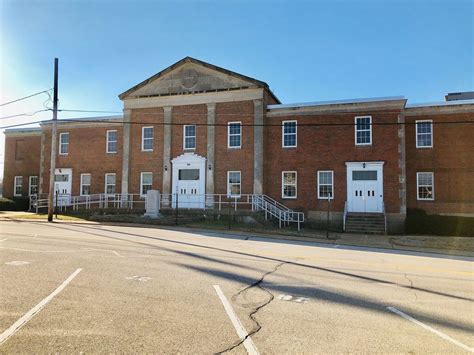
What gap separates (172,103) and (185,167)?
4968 millimetres

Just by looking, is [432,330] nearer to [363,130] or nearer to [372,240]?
[372,240]

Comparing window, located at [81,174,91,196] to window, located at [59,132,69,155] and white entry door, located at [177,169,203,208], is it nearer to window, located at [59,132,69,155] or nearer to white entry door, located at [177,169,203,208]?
window, located at [59,132,69,155]

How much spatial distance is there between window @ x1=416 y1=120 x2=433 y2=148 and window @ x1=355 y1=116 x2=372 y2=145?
3.39 metres

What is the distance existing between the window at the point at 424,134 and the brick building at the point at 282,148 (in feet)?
0.20

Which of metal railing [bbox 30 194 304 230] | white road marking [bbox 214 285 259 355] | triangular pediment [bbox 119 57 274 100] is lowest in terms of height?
white road marking [bbox 214 285 259 355]

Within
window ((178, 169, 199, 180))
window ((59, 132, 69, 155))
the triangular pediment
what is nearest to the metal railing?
window ((178, 169, 199, 180))

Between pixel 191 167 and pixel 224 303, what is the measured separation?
74.8 feet

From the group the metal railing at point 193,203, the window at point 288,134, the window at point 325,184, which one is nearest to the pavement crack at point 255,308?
the metal railing at point 193,203

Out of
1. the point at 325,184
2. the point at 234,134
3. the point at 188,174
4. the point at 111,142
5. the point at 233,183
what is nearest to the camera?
the point at 325,184

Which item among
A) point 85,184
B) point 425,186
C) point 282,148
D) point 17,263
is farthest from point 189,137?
point 17,263

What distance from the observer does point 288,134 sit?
28.0 meters

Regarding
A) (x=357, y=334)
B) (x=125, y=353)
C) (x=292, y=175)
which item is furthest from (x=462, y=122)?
(x=125, y=353)

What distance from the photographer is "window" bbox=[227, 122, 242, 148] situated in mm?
28500

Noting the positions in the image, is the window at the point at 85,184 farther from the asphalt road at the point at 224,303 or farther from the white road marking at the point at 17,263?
the white road marking at the point at 17,263
